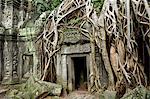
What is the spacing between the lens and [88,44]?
22.6ft

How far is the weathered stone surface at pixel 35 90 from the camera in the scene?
20.0 feet

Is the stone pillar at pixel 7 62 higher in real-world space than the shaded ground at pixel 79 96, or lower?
higher

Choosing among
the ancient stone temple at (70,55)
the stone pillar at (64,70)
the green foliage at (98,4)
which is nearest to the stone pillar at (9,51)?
the ancient stone temple at (70,55)

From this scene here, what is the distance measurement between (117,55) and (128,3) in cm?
A: 148

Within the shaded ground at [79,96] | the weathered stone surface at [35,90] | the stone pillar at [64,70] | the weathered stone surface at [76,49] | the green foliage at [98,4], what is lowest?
the shaded ground at [79,96]

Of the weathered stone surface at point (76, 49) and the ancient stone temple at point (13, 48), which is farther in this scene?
the ancient stone temple at point (13, 48)

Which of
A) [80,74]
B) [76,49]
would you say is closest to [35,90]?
[76,49]

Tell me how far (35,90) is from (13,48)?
8.99ft

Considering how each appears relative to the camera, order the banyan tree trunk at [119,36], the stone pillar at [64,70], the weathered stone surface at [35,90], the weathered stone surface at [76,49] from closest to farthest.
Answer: the banyan tree trunk at [119,36] < the weathered stone surface at [35,90] < the weathered stone surface at [76,49] < the stone pillar at [64,70]

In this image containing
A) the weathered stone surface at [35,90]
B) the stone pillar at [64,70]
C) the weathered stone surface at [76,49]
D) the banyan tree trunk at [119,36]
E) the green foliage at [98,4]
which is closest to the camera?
the banyan tree trunk at [119,36]

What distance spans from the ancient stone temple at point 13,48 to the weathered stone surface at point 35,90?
4.82 ft

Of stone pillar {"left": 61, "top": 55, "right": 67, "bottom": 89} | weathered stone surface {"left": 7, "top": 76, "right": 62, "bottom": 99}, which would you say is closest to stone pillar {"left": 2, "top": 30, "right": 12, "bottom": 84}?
weathered stone surface {"left": 7, "top": 76, "right": 62, "bottom": 99}

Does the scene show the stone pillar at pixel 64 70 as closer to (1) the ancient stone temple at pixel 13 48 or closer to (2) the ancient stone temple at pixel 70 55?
(2) the ancient stone temple at pixel 70 55

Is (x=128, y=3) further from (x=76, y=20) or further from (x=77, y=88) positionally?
(x=77, y=88)
